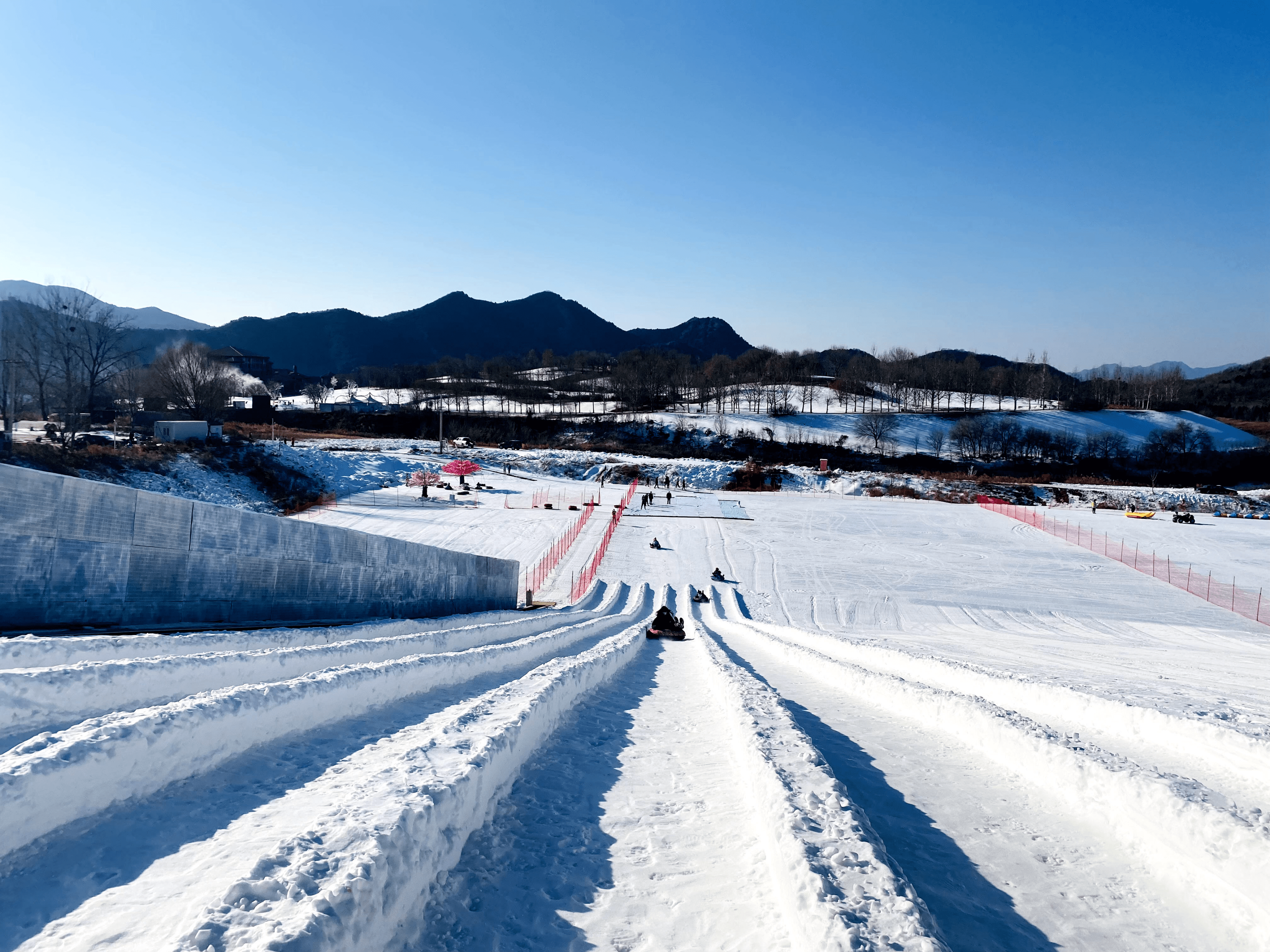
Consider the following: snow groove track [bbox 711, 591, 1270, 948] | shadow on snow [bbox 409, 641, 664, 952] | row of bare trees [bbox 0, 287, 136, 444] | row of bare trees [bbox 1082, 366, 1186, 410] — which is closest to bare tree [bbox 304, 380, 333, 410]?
row of bare trees [bbox 0, 287, 136, 444]

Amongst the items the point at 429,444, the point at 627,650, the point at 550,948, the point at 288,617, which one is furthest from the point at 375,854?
the point at 429,444

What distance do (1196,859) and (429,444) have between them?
3152 inches

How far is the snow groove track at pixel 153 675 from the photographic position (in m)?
3.99

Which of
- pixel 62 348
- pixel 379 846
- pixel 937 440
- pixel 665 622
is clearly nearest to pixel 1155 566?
pixel 665 622

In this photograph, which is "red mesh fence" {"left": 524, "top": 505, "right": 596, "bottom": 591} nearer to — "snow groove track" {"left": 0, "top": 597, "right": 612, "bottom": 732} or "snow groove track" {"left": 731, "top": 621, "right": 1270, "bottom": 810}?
"snow groove track" {"left": 0, "top": 597, "right": 612, "bottom": 732}

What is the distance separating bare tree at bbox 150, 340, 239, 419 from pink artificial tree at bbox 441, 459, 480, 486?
32.0 m

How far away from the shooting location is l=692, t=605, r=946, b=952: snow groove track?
2400 millimetres

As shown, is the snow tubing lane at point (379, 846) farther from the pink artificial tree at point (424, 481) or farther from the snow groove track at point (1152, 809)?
the pink artificial tree at point (424, 481)

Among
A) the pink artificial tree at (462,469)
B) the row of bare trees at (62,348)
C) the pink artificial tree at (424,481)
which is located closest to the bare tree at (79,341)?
the row of bare trees at (62,348)

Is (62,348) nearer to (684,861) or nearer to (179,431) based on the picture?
(179,431)

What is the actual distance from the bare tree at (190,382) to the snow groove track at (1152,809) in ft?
265

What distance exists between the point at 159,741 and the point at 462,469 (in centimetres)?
5386

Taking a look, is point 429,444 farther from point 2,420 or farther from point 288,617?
point 288,617

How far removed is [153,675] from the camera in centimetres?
475
